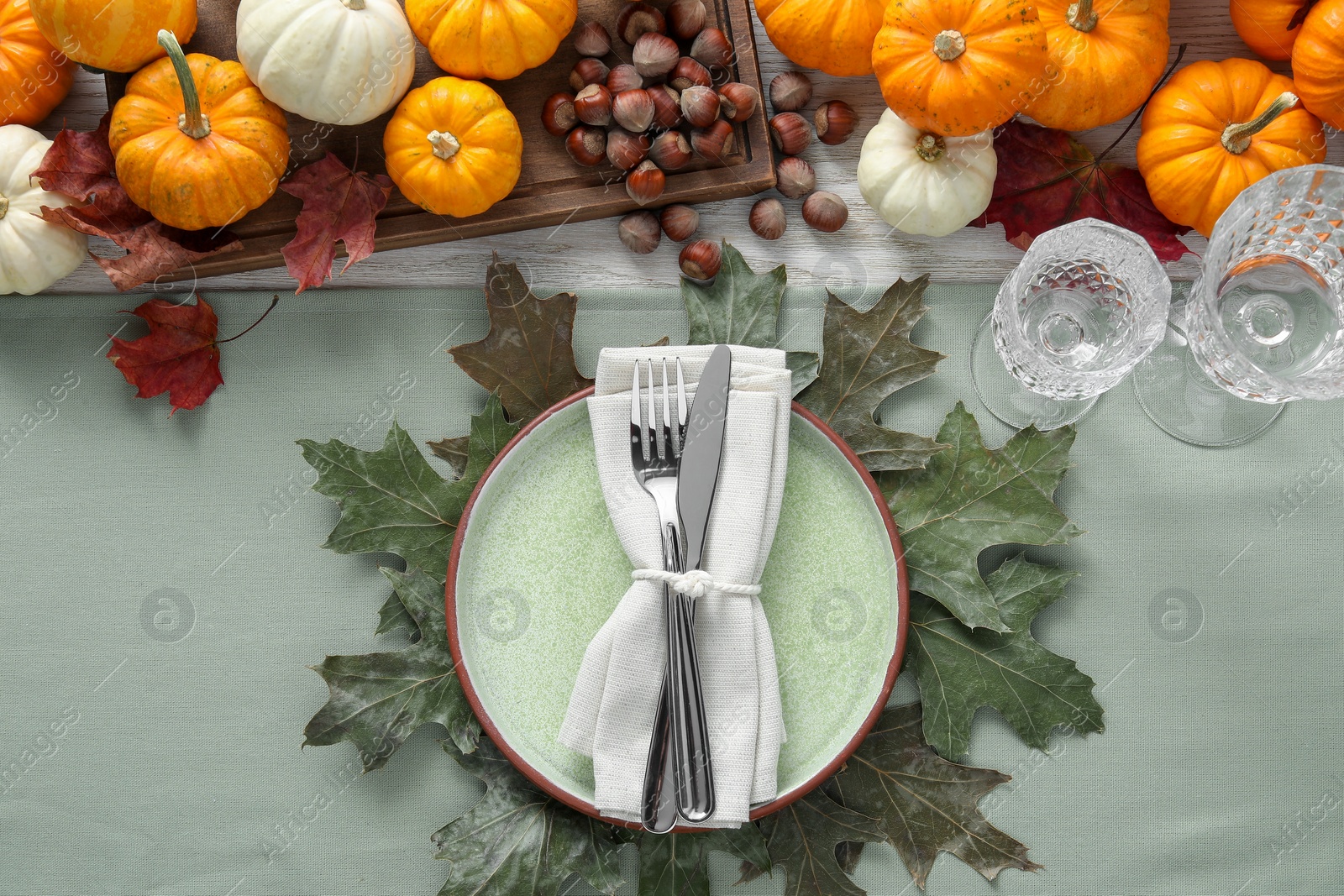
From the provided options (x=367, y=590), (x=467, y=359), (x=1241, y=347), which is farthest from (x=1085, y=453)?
(x=367, y=590)

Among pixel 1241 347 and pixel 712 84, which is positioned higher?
pixel 712 84

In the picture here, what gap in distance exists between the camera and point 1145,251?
1.15 metres

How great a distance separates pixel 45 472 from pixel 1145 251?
1533 millimetres

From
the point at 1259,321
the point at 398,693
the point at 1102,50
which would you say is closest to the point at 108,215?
the point at 398,693

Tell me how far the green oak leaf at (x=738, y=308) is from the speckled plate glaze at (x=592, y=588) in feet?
0.52

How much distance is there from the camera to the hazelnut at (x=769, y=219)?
1.31 m

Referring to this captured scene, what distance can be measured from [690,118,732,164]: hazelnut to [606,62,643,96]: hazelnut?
0.11 metres

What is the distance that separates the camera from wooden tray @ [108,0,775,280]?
128 cm

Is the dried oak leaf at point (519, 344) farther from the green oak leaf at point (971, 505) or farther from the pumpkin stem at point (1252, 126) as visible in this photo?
the pumpkin stem at point (1252, 126)

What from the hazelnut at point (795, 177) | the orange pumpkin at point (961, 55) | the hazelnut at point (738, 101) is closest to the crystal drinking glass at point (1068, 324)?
the orange pumpkin at point (961, 55)

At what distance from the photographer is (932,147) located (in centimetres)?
123

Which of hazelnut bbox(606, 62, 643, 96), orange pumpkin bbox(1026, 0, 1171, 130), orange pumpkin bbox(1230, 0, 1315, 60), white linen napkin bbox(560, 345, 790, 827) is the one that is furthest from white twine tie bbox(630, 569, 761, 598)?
orange pumpkin bbox(1230, 0, 1315, 60)

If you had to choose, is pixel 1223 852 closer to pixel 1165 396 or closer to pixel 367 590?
pixel 1165 396

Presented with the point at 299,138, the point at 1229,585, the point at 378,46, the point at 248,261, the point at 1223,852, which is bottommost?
the point at 1223,852
